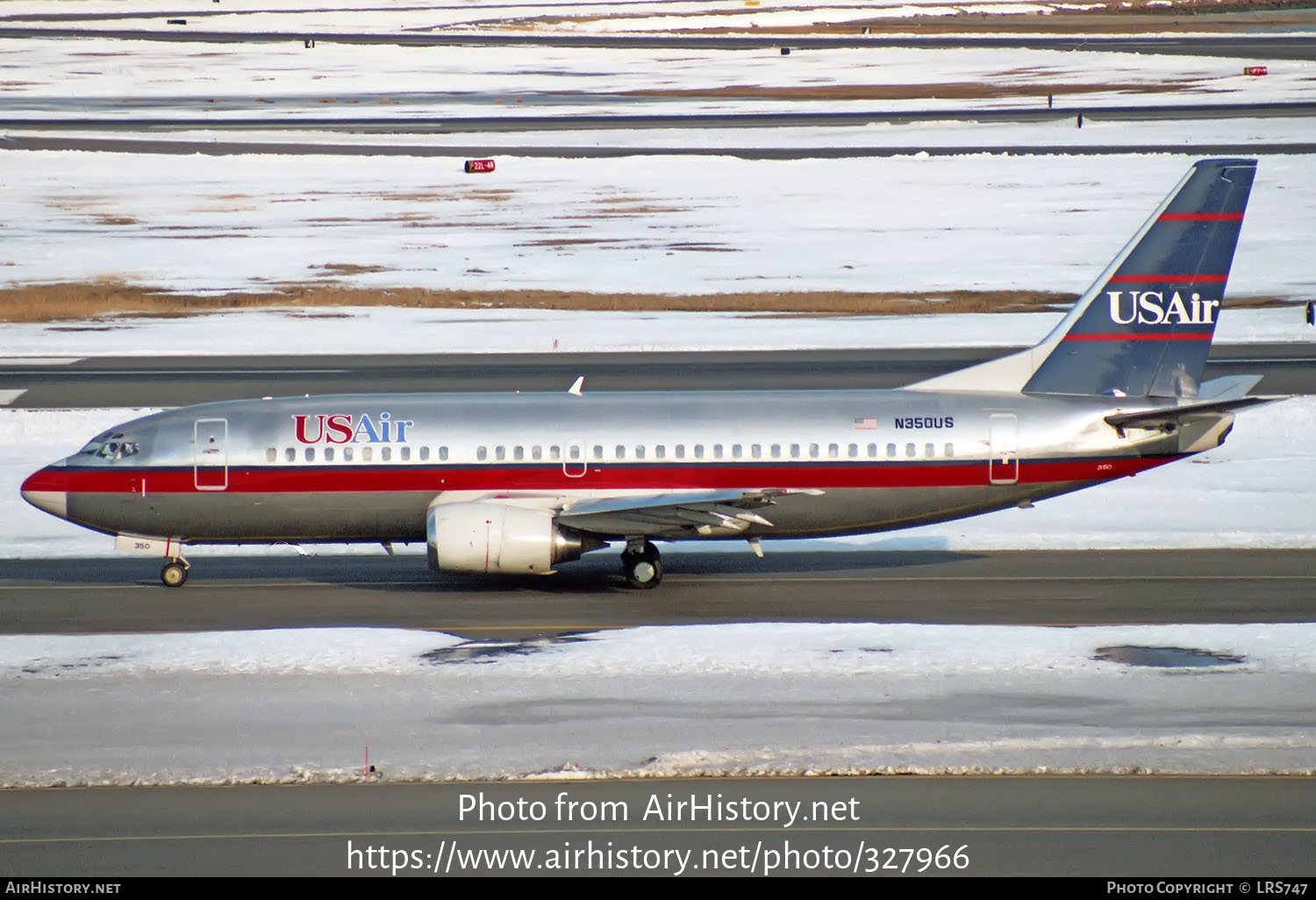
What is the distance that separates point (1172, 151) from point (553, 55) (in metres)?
92.8

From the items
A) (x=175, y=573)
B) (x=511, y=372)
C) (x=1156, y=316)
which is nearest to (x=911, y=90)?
(x=511, y=372)

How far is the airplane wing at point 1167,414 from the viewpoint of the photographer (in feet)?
97.8

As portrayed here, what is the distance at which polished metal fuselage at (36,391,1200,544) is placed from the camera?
100ft

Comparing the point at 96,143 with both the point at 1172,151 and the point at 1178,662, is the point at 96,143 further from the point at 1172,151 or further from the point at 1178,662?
the point at 1178,662

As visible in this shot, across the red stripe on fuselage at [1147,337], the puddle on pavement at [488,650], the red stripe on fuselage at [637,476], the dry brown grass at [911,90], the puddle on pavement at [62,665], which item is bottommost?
the puddle on pavement at [62,665]

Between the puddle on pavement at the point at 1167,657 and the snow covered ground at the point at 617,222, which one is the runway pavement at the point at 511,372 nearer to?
the snow covered ground at the point at 617,222

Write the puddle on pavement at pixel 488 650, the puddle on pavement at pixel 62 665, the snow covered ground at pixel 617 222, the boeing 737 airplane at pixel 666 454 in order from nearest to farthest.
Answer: the puddle on pavement at pixel 62 665 → the puddle on pavement at pixel 488 650 → the boeing 737 airplane at pixel 666 454 → the snow covered ground at pixel 617 222

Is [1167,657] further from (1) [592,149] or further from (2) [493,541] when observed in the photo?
(1) [592,149]

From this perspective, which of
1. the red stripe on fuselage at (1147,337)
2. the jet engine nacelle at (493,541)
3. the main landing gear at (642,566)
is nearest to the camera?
the jet engine nacelle at (493,541)

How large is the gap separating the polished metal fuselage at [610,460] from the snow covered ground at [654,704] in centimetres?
394

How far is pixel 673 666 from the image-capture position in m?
25.0

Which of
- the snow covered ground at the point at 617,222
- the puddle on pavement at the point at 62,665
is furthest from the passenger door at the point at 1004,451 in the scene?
the snow covered ground at the point at 617,222

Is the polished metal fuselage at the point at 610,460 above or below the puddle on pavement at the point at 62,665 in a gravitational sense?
above

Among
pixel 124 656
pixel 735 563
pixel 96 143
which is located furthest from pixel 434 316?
pixel 96 143
